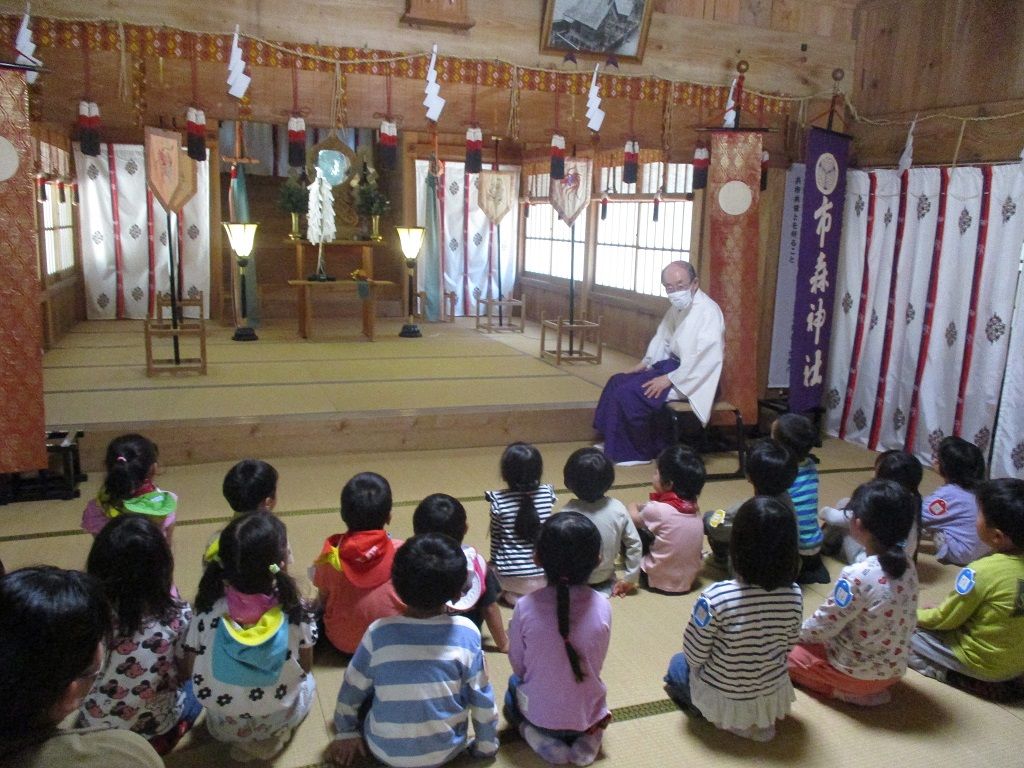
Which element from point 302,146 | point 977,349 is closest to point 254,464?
point 302,146

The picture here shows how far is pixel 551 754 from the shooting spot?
2014 mm

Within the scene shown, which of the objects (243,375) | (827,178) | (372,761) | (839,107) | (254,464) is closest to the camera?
(372,761)

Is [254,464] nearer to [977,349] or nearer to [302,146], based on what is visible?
[302,146]

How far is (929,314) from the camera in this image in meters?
4.67

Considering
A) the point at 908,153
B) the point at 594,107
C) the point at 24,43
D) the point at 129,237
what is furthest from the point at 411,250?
the point at 908,153

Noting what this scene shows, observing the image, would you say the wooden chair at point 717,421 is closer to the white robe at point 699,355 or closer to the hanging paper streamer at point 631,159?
the white robe at point 699,355

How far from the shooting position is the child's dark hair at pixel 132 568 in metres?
1.79

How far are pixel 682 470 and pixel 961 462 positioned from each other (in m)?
1.14

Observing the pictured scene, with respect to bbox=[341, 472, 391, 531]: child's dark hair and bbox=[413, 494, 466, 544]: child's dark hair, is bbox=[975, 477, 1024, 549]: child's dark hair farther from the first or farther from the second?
bbox=[341, 472, 391, 531]: child's dark hair

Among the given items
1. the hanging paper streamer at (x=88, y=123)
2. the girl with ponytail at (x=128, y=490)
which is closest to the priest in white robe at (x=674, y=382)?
the girl with ponytail at (x=128, y=490)

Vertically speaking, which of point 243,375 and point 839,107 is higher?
point 839,107

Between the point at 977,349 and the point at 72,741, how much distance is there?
4.48m

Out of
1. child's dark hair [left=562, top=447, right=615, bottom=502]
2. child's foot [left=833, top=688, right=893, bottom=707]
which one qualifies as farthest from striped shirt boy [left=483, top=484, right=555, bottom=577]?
child's foot [left=833, top=688, right=893, bottom=707]

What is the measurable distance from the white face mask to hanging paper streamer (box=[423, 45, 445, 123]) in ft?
5.45
